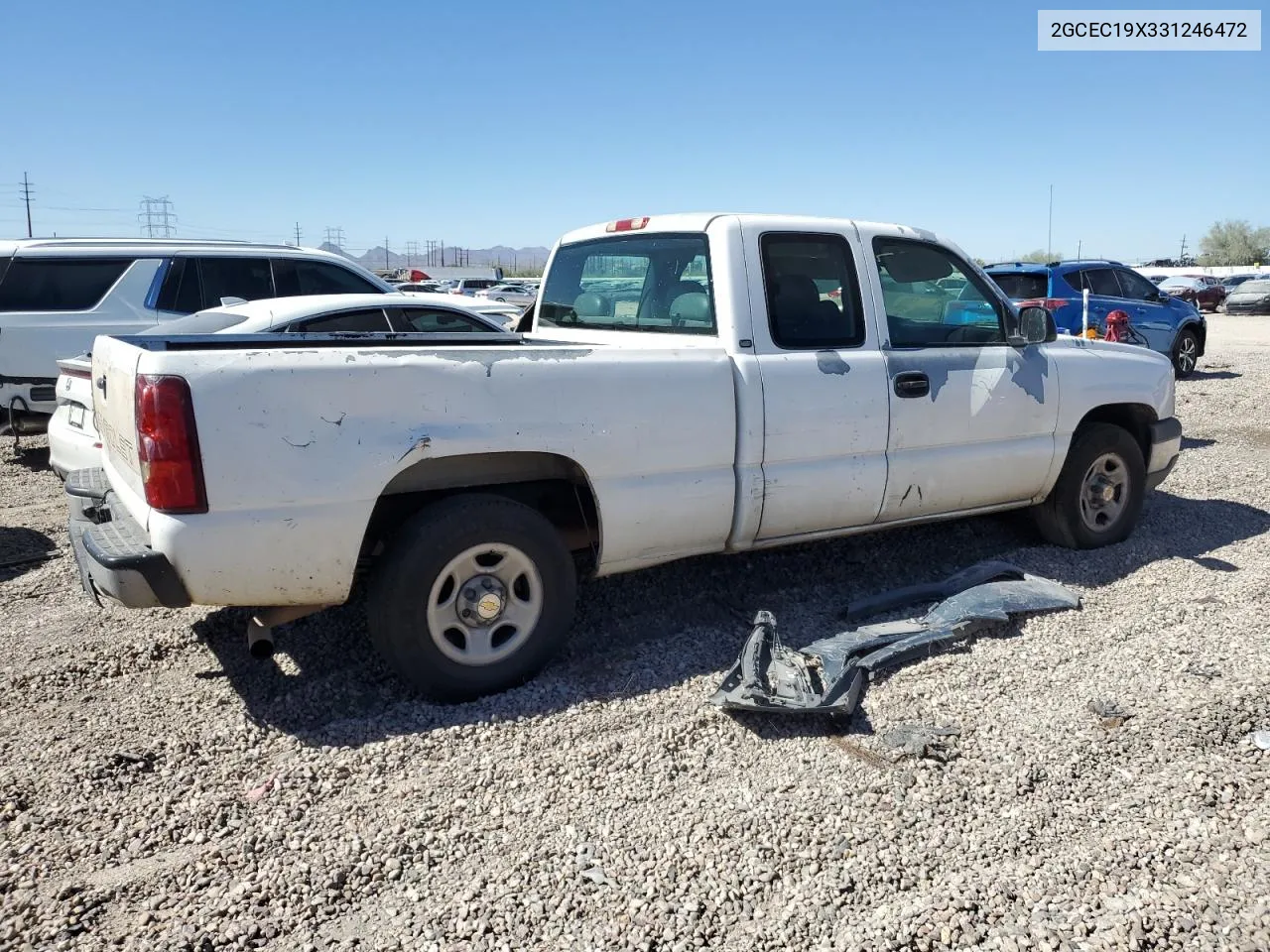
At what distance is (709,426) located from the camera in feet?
13.7

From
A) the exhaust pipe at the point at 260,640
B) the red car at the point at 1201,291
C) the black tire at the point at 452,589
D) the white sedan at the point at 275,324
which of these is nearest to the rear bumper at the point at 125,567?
the exhaust pipe at the point at 260,640

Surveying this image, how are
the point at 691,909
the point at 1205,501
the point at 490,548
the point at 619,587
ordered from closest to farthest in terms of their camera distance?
the point at 691,909 → the point at 490,548 → the point at 619,587 → the point at 1205,501

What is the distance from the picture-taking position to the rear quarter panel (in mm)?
3303

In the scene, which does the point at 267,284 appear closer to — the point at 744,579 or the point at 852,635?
the point at 744,579

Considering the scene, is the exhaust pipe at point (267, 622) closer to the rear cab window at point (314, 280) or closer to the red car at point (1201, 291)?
the rear cab window at point (314, 280)

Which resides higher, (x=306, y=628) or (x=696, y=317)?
(x=696, y=317)

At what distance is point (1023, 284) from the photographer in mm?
14125

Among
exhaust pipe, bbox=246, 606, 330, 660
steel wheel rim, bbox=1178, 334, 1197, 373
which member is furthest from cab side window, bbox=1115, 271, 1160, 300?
exhaust pipe, bbox=246, 606, 330, 660

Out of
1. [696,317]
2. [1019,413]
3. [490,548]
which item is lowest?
[490,548]

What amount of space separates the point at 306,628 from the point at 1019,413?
12.3 feet

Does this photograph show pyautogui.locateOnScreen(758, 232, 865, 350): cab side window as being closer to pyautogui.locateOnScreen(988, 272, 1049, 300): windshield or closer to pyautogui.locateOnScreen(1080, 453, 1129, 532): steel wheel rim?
pyautogui.locateOnScreen(1080, 453, 1129, 532): steel wheel rim

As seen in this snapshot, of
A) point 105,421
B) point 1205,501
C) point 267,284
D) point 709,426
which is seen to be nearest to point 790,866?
point 709,426

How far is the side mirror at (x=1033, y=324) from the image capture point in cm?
525

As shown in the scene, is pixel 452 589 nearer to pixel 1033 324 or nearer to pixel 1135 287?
pixel 1033 324
